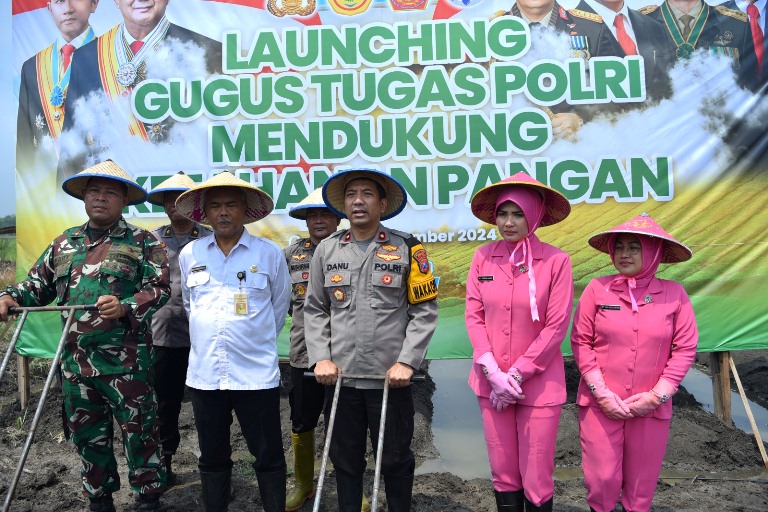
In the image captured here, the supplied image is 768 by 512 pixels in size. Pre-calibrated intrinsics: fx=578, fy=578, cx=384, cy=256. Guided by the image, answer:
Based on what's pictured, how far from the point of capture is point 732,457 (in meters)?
3.97

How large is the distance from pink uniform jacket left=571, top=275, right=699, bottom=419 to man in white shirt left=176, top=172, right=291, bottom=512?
1475 mm

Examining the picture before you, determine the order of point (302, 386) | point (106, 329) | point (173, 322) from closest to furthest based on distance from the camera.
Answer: point (106, 329)
point (302, 386)
point (173, 322)

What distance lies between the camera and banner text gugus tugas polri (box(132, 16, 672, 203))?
4.41 metres

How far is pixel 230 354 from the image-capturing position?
2.66 metres

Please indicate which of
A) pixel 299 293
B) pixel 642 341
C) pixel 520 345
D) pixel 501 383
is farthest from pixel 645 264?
pixel 299 293

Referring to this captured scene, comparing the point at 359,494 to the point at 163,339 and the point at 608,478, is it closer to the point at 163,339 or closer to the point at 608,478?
the point at 608,478

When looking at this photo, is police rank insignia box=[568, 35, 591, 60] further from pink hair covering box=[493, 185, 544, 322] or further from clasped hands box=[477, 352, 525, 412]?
clasped hands box=[477, 352, 525, 412]

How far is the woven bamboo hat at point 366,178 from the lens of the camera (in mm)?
2652

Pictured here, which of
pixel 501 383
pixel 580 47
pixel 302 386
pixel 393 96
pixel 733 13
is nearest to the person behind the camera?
pixel 501 383

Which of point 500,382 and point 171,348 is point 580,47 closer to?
point 500,382

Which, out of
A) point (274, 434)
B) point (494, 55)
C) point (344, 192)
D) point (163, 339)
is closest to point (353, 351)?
point (274, 434)

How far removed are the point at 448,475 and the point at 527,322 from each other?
1.57m

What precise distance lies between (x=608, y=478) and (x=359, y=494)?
43.6 inches

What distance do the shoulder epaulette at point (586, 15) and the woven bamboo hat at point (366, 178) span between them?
264cm
